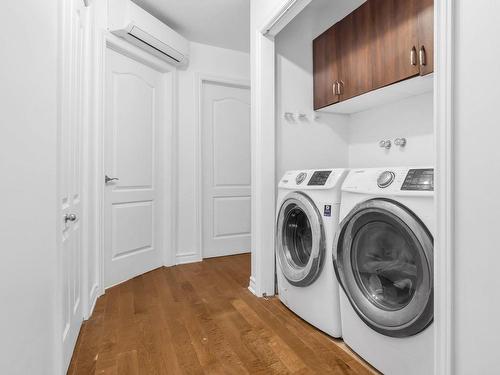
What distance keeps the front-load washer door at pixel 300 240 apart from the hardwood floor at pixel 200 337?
33cm

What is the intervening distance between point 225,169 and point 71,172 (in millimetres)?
2019

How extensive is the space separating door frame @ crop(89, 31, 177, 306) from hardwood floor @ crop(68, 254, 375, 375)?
304mm

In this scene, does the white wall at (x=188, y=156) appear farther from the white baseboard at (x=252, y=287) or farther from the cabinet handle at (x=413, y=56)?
the cabinet handle at (x=413, y=56)

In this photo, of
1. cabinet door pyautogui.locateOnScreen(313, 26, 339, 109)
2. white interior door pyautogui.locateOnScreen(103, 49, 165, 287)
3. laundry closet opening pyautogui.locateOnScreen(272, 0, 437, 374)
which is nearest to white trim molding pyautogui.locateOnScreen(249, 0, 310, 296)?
laundry closet opening pyautogui.locateOnScreen(272, 0, 437, 374)

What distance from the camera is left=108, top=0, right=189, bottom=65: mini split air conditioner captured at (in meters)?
2.33

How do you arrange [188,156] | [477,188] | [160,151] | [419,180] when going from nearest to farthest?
[477,188] < [419,180] < [160,151] < [188,156]

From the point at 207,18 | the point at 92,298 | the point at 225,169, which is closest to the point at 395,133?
the point at 225,169

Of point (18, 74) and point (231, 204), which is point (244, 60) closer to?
point (231, 204)

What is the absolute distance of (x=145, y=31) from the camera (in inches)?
96.6

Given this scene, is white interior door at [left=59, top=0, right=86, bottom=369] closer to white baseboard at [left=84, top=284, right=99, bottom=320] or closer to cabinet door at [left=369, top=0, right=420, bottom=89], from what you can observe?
white baseboard at [left=84, top=284, right=99, bottom=320]

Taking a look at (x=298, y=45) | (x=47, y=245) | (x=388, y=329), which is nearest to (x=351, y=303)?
(x=388, y=329)

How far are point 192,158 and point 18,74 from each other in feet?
7.79

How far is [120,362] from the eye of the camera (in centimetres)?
143

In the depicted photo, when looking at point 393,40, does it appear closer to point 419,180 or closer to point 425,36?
point 425,36
